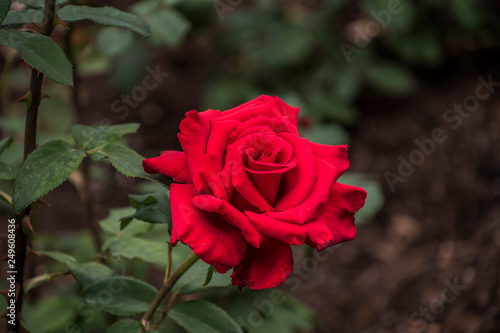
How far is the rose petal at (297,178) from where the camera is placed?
2.07 feet

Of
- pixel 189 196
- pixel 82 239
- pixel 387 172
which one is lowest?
pixel 387 172

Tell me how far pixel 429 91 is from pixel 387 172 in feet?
2.05

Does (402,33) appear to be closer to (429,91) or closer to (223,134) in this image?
(429,91)

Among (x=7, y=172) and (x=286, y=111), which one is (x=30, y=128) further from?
(x=286, y=111)

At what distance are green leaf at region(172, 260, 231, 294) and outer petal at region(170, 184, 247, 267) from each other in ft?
0.74

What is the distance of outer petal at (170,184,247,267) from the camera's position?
1.99 ft

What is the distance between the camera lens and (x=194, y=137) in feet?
2.18

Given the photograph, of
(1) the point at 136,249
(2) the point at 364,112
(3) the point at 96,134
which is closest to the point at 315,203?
(3) the point at 96,134

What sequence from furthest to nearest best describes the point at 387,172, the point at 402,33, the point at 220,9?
the point at 220,9 → the point at 402,33 → the point at 387,172

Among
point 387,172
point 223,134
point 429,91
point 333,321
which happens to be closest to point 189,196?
point 223,134

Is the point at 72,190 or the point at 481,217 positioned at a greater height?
the point at 481,217

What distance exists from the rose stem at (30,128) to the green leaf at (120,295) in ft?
0.41

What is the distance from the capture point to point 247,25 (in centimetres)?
272

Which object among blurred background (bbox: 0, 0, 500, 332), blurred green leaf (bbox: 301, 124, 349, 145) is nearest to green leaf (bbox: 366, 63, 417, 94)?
blurred background (bbox: 0, 0, 500, 332)
